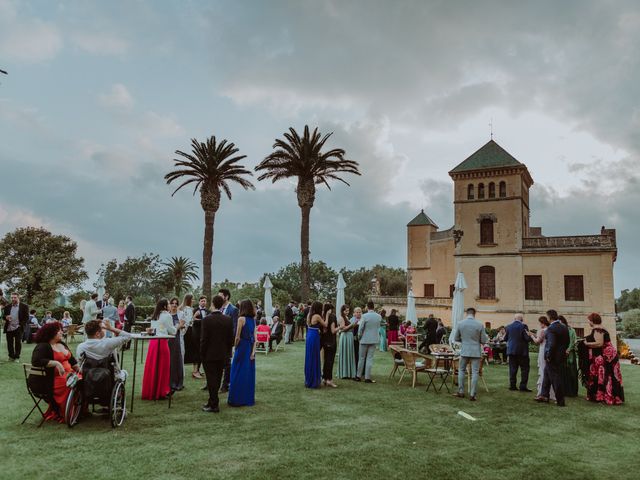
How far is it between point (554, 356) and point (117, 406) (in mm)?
7722

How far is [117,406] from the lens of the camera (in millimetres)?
6551

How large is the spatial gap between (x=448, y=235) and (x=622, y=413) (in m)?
34.2

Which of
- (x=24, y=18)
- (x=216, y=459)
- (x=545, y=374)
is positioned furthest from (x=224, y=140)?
(x=216, y=459)

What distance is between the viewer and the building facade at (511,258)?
33.0 meters

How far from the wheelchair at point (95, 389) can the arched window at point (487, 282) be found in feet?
107

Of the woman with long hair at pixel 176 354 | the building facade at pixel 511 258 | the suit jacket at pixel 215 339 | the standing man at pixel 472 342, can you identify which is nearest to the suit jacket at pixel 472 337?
the standing man at pixel 472 342

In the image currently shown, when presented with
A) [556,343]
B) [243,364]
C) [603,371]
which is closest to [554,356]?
[556,343]

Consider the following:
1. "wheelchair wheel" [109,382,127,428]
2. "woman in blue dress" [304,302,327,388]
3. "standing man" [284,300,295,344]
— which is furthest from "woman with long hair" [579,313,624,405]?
"standing man" [284,300,295,344]

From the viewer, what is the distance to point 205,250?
28359 millimetres

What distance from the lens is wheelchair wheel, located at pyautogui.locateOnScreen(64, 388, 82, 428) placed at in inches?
Answer: 246

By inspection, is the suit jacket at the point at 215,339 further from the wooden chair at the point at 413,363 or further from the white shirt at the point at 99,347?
the wooden chair at the point at 413,363

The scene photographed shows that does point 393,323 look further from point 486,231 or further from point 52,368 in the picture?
point 486,231

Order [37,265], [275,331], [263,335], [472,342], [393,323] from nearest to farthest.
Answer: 1. [472,342]
2. [263,335]
3. [275,331]
4. [393,323]
5. [37,265]

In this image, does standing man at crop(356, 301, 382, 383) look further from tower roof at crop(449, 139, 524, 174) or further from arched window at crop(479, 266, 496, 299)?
tower roof at crop(449, 139, 524, 174)
